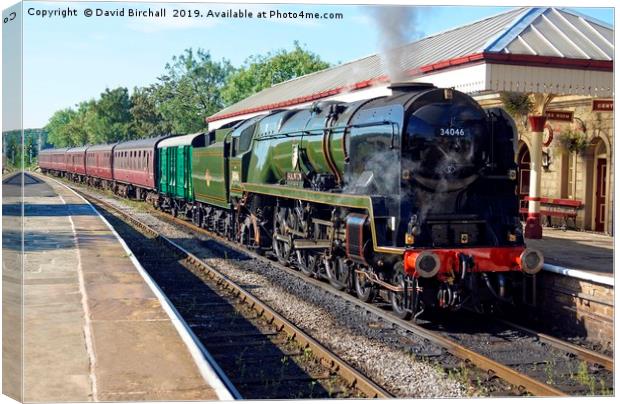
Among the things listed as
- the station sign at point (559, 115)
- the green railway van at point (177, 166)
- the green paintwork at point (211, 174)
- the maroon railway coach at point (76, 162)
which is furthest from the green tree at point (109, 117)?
the station sign at point (559, 115)

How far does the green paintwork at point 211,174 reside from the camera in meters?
18.7

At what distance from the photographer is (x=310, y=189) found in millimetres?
12781

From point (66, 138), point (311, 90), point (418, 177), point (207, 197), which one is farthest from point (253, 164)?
point (66, 138)

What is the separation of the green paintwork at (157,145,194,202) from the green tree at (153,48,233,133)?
627 cm

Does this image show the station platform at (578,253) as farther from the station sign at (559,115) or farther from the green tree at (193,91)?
the green tree at (193,91)

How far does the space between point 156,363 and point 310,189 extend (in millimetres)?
6196

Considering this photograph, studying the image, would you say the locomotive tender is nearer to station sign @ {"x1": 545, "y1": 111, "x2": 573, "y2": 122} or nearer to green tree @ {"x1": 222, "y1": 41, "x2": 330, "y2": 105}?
station sign @ {"x1": 545, "y1": 111, "x2": 573, "y2": 122}

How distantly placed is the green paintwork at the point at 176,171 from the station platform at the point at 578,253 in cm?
1207

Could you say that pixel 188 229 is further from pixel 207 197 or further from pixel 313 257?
pixel 313 257

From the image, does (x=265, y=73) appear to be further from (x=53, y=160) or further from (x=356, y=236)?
(x=53, y=160)

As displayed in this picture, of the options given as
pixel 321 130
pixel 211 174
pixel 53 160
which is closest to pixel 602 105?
pixel 321 130

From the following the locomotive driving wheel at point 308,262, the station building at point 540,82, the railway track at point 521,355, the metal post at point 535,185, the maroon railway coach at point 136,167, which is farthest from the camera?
the maroon railway coach at point 136,167

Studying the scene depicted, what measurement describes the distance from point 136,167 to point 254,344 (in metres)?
25.6

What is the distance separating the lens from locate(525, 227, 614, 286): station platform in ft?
33.3
